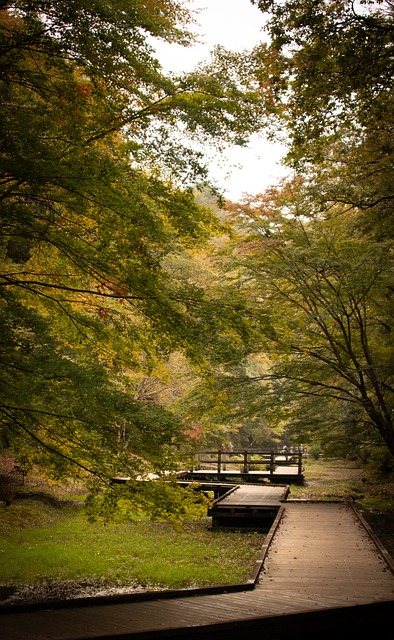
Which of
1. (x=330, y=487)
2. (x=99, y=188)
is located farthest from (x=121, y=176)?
(x=330, y=487)

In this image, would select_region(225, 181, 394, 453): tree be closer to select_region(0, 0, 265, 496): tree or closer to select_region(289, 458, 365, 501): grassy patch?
select_region(0, 0, 265, 496): tree

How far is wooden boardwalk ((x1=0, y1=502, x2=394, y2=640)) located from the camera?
512 centimetres

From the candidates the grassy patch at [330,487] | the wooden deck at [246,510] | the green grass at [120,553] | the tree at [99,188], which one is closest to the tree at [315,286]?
the wooden deck at [246,510]

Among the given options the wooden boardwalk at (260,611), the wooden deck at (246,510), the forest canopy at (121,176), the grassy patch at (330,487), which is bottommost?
the wooden boardwalk at (260,611)

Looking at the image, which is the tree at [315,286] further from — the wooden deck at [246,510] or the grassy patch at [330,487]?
the grassy patch at [330,487]

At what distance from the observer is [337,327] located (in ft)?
41.2

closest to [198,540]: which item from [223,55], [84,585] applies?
[84,585]

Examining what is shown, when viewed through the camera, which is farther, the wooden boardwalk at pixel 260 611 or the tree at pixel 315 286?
the tree at pixel 315 286

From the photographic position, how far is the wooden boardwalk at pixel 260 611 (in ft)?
16.8

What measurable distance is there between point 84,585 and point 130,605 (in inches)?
107

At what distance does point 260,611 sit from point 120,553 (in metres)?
5.66

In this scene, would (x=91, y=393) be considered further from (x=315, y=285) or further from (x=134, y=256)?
(x=315, y=285)

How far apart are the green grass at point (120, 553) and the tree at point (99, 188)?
350cm

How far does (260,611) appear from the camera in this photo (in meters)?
5.51
